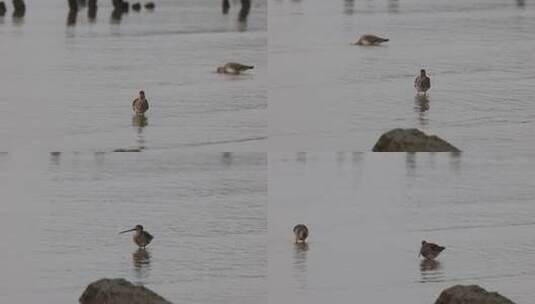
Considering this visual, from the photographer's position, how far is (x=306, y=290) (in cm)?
2303

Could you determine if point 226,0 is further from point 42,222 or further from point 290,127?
point 42,222

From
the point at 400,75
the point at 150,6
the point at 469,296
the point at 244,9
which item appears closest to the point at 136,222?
the point at 469,296

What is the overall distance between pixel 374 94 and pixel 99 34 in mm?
17178

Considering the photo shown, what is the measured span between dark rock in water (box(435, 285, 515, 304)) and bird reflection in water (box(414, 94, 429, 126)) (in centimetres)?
1279

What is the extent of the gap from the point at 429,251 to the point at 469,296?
3098mm

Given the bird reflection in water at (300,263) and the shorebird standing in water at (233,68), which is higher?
the bird reflection in water at (300,263)

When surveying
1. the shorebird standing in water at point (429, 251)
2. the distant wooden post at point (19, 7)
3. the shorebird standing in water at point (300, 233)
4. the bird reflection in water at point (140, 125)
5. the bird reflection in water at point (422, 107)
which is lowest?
the distant wooden post at point (19, 7)

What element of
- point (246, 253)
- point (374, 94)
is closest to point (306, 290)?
point (246, 253)

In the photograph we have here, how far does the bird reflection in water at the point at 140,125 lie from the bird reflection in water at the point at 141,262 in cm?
681

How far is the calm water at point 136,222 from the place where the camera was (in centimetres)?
2355

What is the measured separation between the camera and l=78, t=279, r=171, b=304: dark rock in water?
2188 cm

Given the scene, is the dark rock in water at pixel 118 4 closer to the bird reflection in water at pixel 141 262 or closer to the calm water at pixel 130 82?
the calm water at pixel 130 82

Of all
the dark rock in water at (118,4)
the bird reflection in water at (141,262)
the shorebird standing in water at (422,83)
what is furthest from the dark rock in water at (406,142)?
the dark rock in water at (118,4)

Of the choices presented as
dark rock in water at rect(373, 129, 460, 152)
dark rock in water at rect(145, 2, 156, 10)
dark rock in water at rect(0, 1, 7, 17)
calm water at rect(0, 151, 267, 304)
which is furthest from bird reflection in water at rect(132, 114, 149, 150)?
dark rock in water at rect(145, 2, 156, 10)
